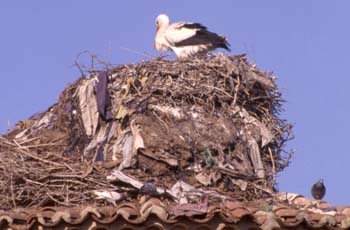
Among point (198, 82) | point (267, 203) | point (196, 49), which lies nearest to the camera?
point (267, 203)

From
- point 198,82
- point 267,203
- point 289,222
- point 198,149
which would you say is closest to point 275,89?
point 198,82

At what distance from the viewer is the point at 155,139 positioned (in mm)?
10805

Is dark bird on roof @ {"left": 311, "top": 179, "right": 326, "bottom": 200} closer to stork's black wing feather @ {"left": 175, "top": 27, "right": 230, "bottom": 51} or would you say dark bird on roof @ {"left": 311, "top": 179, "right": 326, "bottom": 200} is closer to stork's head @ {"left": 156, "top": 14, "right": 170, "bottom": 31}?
stork's black wing feather @ {"left": 175, "top": 27, "right": 230, "bottom": 51}

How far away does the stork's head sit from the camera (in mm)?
16438

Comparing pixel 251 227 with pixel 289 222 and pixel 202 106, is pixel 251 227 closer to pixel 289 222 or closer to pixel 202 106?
pixel 289 222

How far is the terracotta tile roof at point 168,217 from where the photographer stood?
8.50 meters

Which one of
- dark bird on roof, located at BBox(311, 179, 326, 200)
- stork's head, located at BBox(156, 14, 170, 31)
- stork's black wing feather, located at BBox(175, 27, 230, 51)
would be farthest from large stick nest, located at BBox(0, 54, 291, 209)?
stork's head, located at BBox(156, 14, 170, 31)

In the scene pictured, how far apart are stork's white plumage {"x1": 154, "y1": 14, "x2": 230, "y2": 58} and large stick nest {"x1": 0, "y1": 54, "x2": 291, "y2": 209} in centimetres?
214

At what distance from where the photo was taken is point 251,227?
28.1ft

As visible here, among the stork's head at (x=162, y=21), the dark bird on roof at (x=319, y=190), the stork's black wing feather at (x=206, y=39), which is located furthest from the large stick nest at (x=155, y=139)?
the stork's head at (x=162, y=21)

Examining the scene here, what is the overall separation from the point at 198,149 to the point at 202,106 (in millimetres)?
720

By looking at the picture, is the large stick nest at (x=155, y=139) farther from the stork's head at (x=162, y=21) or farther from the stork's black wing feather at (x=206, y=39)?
the stork's head at (x=162, y=21)

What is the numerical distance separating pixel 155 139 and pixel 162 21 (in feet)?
19.5

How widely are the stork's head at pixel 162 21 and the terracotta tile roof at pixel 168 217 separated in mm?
7852
